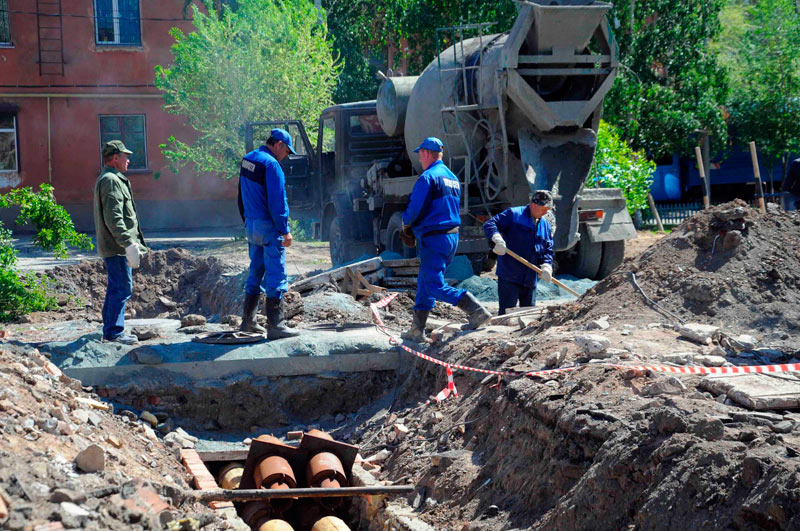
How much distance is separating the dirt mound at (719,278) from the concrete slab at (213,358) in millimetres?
1809

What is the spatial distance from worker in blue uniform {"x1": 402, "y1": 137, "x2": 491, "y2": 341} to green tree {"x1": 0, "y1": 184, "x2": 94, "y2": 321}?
5.44 metres

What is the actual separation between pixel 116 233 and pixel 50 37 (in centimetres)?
1749

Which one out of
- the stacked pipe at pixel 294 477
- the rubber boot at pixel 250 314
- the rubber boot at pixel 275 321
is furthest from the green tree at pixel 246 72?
the stacked pipe at pixel 294 477

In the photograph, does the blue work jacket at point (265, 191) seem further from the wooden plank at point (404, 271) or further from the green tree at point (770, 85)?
the green tree at point (770, 85)

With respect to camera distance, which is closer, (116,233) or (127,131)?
(116,233)

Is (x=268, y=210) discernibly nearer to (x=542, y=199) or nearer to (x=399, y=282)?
(x=542, y=199)

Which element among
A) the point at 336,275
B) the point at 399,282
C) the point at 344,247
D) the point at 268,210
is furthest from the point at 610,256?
the point at 268,210

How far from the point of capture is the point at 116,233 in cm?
736

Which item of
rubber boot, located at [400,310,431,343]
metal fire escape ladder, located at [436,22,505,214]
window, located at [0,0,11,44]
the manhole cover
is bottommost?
the manhole cover

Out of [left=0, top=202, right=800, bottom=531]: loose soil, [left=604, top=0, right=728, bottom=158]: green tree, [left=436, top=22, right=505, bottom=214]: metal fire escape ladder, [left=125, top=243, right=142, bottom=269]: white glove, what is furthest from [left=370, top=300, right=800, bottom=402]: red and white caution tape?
Result: [left=604, top=0, right=728, bottom=158]: green tree

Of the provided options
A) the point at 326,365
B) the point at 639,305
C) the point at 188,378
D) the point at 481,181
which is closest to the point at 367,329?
the point at 326,365

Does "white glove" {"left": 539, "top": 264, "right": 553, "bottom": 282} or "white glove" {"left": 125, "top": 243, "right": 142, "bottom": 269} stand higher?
"white glove" {"left": 125, "top": 243, "right": 142, "bottom": 269}

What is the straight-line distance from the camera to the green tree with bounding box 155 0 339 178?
747 inches

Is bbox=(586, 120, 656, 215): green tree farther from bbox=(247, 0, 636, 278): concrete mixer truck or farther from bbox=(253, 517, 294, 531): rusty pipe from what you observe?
bbox=(253, 517, 294, 531): rusty pipe
